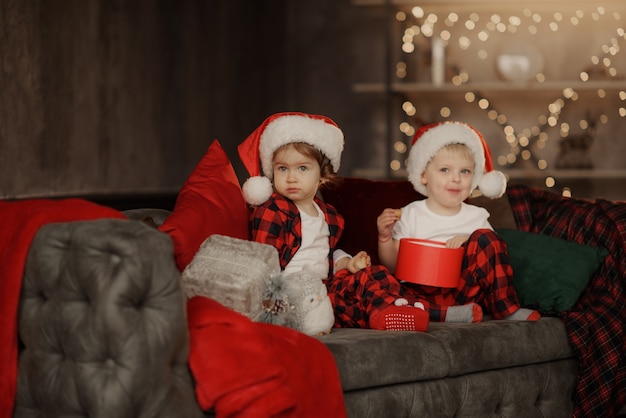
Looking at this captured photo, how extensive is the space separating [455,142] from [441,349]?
0.77m

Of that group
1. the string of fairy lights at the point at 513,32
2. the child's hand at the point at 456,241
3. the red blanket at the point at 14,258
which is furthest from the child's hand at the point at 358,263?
the string of fairy lights at the point at 513,32

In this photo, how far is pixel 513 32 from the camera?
5289 millimetres

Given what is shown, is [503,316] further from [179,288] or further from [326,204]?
[179,288]

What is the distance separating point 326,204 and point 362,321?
483mm

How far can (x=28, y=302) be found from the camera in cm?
180

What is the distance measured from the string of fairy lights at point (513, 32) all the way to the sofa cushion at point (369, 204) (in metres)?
2.27

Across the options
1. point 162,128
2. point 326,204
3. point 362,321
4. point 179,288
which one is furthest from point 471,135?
point 162,128

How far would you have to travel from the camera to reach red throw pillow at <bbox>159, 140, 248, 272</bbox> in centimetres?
224

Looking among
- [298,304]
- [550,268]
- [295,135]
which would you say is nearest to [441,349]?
[298,304]

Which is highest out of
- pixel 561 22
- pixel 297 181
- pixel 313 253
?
pixel 561 22

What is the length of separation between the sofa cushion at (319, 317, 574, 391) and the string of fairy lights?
285cm

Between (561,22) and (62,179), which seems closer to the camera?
(62,179)

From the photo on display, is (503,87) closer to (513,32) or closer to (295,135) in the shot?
(513,32)

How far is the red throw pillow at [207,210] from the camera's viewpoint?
2236 mm
